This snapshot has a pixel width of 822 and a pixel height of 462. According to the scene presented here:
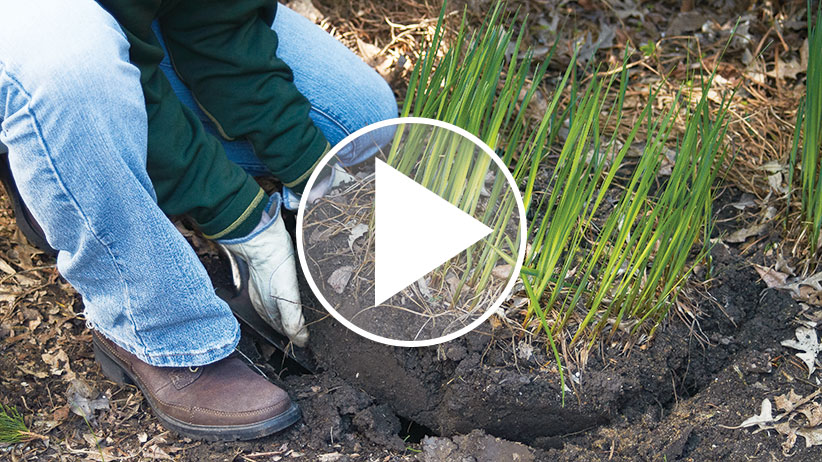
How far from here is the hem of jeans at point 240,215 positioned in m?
1.58

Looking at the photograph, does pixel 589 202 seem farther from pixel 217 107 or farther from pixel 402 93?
pixel 402 93

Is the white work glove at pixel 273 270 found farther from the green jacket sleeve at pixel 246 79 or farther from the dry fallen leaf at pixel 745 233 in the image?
the dry fallen leaf at pixel 745 233

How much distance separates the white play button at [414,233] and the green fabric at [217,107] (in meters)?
0.29

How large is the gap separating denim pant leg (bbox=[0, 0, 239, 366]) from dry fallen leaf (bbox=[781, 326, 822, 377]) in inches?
49.0

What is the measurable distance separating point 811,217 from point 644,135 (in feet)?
2.01

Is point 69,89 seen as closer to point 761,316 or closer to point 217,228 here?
point 217,228

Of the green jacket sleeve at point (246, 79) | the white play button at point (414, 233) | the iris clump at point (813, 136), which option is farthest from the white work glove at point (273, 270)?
the iris clump at point (813, 136)

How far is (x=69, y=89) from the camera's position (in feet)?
4.12

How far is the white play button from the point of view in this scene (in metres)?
1.50

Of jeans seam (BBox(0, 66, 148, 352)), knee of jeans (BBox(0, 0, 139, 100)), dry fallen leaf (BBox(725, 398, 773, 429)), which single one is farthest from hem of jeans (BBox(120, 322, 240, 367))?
dry fallen leaf (BBox(725, 398, 773, 429))

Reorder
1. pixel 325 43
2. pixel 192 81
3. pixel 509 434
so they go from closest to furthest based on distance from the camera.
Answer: pixel 509 434 → pixel 192 81 → pixel 325 43

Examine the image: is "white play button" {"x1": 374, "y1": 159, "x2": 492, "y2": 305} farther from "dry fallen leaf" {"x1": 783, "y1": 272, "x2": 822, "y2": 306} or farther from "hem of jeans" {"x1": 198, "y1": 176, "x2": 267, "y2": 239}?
"dry fallen leaf" {"x1": 783, "y1": 272, "x2": 822, "y2": 306}

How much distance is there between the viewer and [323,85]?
6.61 ft

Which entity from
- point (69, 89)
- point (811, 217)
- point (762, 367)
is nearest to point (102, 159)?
point (69, 89)
